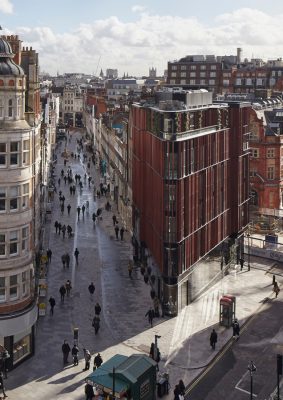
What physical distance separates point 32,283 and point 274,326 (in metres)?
17.6

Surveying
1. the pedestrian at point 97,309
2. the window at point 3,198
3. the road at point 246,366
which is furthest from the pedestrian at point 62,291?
the road at point 246,366

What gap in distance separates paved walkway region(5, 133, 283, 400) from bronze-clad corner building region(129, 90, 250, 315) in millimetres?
2173

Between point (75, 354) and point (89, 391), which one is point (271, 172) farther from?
point (89, 391)

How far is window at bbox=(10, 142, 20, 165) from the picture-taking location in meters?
35.4

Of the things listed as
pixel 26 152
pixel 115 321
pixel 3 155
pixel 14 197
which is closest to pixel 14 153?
pixel 3 155

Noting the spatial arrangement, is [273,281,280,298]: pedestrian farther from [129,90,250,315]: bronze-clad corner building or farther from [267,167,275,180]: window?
Result: [267,167,275,180]: window

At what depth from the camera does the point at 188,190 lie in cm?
4472

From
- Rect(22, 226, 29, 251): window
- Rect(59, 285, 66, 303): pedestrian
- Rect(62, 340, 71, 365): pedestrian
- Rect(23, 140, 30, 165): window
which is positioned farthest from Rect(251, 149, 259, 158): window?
Rect(62, 340, 71, 365): pedestrian

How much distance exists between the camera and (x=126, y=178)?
241ft

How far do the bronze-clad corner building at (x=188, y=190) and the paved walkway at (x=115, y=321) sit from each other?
2.17 m

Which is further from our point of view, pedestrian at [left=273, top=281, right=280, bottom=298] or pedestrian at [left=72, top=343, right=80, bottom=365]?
pedestrian at [left=273, top=281, right=280, bottom=298]

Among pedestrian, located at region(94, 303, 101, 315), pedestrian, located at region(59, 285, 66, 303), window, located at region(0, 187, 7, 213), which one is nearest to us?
window, located at region(0, 187, 7, 213)

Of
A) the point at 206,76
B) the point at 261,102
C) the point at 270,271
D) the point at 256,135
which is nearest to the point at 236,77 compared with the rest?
the point at 206,76

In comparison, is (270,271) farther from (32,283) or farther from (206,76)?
(206,76)
